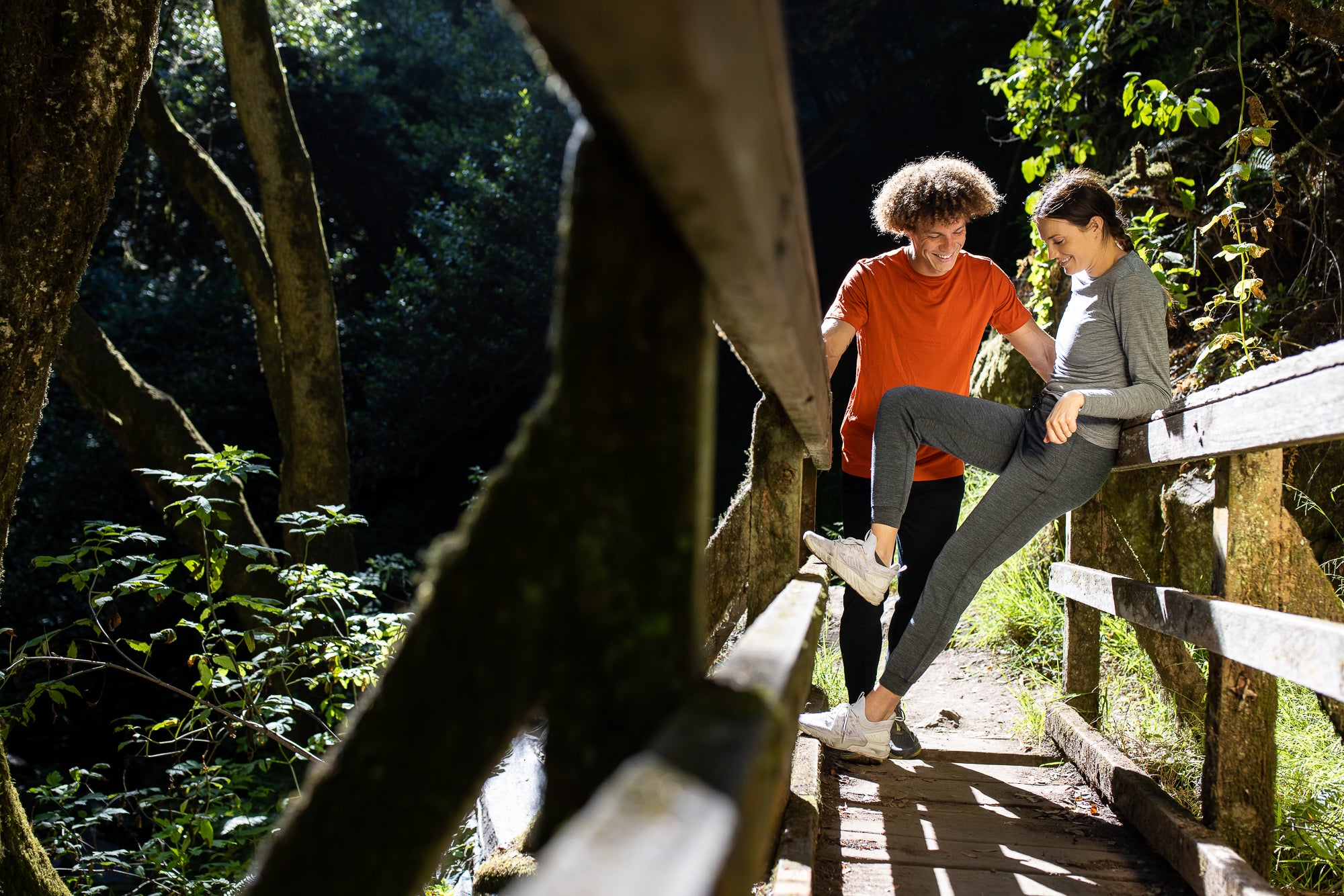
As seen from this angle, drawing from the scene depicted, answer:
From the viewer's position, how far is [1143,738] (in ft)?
9.53

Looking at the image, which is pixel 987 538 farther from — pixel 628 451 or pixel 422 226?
pixel 422 226

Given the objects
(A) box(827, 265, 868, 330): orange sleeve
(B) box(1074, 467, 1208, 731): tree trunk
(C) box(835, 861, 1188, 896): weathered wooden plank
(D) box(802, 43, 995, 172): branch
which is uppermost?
(D) box(802, 43, 995, 172): branch

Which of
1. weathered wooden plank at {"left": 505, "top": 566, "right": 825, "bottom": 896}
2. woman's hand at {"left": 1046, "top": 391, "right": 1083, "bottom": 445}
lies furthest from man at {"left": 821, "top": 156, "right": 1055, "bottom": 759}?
weathered wooden plank at {"left": 505, "top": 566, "right": 825, "bottom": 896}

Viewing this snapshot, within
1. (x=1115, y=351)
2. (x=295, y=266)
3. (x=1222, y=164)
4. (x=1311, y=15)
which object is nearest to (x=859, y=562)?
(x=1115, y=351)

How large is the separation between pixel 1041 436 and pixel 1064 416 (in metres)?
0.17

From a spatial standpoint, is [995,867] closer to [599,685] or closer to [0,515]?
[599,685]

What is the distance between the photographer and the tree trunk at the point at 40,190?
6.81 ft

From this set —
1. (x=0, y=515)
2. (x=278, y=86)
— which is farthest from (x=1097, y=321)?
(x=278, y=86)

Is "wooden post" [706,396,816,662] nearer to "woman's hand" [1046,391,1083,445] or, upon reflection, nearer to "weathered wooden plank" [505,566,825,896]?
"woman's hand" [1046,391,1083,445]

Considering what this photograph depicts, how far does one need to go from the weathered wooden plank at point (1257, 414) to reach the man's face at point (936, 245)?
0.72m

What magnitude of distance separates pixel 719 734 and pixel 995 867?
5.93 feet

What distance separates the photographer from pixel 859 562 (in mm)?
2422

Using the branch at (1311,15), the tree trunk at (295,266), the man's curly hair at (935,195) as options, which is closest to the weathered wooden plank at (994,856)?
the man's curly hair at (935,195)

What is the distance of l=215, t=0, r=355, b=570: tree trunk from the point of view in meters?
5.20
